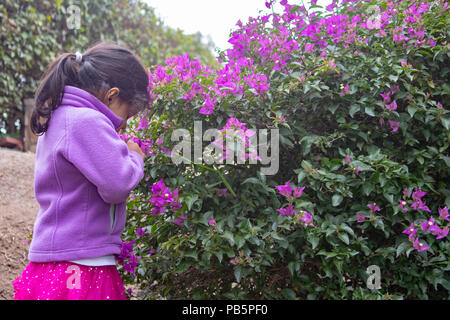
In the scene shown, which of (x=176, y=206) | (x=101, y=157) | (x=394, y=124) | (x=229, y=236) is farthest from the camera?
(x=394, y=124)

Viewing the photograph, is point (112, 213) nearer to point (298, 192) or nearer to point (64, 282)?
point (64, 282)

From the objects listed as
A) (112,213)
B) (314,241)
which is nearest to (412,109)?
(314,241)

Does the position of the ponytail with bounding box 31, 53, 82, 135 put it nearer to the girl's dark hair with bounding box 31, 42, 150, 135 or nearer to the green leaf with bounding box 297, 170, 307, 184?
the girl's dark hair with bounding box 31, 42, 150, 135

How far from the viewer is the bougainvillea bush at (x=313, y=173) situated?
1526 mm

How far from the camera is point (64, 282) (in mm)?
1406

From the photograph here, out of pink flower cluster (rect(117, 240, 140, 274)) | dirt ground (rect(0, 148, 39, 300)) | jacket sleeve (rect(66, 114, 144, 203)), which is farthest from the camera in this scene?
dirt ground (rect(0, 148, 39, 300))

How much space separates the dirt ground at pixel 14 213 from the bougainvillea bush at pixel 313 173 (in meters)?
1.10

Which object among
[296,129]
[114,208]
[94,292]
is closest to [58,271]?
[94,292]

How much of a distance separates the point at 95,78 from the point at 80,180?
15.4 inches

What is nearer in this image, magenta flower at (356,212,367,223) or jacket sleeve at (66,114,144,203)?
jacket sleeve at (66,114,144,203)

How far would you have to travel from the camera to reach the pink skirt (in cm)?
141

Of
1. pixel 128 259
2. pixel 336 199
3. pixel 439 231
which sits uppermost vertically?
pixel 336 199

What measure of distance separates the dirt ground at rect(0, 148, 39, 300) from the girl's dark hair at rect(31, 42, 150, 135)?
1017 millimetres

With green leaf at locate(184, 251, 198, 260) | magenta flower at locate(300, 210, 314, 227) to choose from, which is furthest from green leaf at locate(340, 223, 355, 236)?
green leaf at locate(184, 251, 198, 260)
